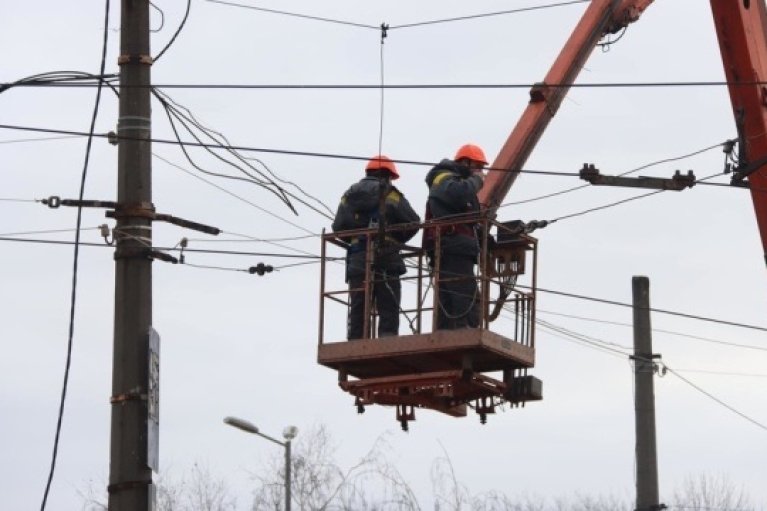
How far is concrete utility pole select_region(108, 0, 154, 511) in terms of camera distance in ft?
44.7

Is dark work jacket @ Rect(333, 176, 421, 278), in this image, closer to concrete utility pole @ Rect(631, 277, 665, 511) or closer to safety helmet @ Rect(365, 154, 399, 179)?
safety helmet @ Rect(365, 154, 399, 179)

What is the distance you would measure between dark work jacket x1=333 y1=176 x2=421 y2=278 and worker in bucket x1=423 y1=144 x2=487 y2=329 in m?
0.30

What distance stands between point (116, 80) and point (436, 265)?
3403 millimetres

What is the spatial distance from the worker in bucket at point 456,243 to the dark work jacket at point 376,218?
0.98 feet

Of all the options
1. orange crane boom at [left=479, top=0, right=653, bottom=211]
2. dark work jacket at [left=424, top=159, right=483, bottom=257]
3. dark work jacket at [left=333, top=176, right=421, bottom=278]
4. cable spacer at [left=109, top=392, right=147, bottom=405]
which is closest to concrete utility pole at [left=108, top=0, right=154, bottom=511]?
cable spacer at [left=109, top=392, right=147, bottom=405]

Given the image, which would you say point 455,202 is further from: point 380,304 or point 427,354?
point 427,354

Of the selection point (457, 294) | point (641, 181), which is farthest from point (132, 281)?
point (641, 181)

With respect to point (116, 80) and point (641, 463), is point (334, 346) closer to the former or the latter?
point (116, 80)

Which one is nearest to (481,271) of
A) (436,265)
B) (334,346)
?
(436,265)

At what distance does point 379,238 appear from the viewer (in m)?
17.1

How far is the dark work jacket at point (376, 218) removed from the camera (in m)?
17.2

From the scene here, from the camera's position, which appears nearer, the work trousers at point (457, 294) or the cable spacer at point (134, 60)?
the cable spacer at point (134, 60)

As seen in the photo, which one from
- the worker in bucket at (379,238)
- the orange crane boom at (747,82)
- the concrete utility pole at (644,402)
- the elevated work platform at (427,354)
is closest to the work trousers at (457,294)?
the elevated work platform at (427,354)

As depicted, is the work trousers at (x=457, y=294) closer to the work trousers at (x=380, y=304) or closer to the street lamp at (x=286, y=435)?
the work trousers at (x=380, y=304)
